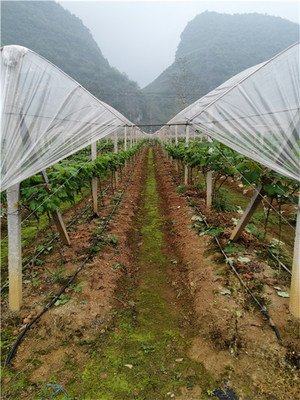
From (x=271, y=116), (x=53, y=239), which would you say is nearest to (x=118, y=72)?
(x=53, y=239)

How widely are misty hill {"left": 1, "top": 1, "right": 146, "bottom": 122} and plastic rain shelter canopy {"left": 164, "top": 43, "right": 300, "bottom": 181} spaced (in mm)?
61346

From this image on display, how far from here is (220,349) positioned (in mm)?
3740

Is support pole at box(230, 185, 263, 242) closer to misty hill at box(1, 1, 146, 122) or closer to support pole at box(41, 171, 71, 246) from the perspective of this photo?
support pole at box(41, 171, 71, 246)

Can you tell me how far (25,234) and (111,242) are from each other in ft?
6.44

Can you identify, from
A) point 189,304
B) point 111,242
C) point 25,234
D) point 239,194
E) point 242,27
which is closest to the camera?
point 189,304

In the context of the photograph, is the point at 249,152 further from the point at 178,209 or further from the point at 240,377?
the point at 178,209

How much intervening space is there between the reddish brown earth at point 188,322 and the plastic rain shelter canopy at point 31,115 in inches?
68.9

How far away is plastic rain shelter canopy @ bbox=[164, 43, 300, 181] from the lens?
12.4 ft

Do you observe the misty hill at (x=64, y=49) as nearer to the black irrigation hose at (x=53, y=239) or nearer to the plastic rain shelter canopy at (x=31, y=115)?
the black irrigation hose at (x=53, y=239)

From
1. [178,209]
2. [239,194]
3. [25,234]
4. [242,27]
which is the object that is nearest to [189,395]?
[25,234]

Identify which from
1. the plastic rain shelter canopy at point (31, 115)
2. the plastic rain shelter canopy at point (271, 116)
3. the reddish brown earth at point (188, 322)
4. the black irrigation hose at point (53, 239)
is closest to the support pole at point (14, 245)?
the reddish brown earth at point (188, 322)

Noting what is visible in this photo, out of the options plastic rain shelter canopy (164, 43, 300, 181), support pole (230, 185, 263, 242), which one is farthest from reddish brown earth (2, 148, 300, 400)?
plastic rain shelter canopy (164, 43, 300, 181)

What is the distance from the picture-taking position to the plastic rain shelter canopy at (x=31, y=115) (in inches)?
144

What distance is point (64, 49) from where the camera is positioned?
8162 cm
